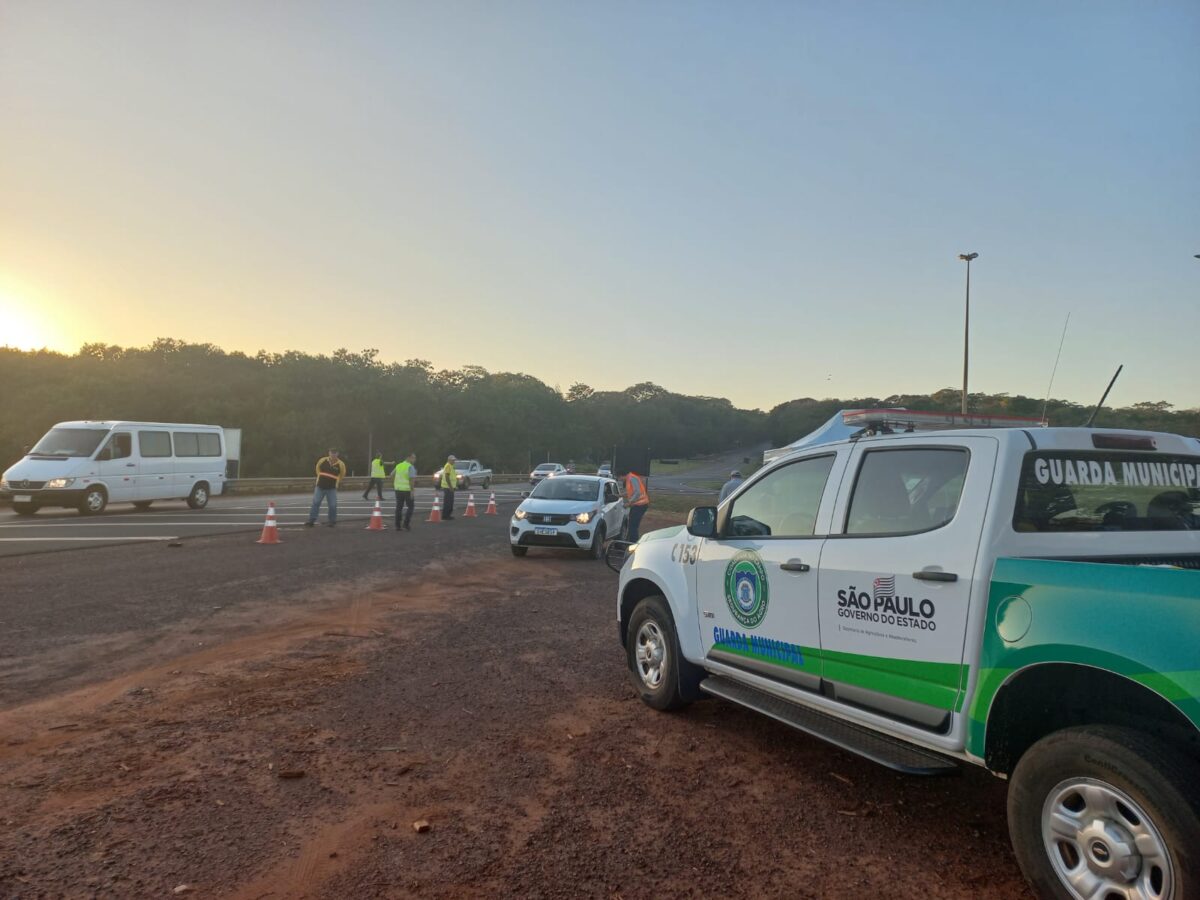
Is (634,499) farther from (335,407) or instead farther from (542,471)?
(335,407)

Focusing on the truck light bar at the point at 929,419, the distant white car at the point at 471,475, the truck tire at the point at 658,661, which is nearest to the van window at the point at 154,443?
the truck tire at the point at 658,661

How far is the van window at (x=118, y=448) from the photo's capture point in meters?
18.9

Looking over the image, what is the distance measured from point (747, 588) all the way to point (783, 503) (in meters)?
0.55

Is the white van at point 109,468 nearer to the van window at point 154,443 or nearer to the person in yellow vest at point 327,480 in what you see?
the van window at point 154,443

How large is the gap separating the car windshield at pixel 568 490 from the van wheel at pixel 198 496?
12.6m

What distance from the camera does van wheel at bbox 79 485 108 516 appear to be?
18422mm

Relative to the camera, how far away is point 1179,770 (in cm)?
242

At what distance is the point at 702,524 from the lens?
16.0 feet

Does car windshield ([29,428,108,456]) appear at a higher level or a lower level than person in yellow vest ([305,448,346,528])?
higher

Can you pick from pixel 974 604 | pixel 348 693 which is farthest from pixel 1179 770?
pixel 348 693

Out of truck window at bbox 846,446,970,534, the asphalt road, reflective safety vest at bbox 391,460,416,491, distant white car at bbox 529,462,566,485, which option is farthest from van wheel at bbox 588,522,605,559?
distant white car at bbox 529,462,566,485

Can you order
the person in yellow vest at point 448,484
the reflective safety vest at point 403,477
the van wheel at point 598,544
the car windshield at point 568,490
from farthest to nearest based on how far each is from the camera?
1. the person in yellow vest at point 448,484
2. the reflective safety vest at point 403,477
3. the car windshield at point 568,490
4. the van wheel at point 598,544

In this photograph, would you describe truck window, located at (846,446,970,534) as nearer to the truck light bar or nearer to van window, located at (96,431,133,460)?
the truck light bar

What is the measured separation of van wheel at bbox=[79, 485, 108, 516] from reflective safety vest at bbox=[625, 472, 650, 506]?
44.1ft
